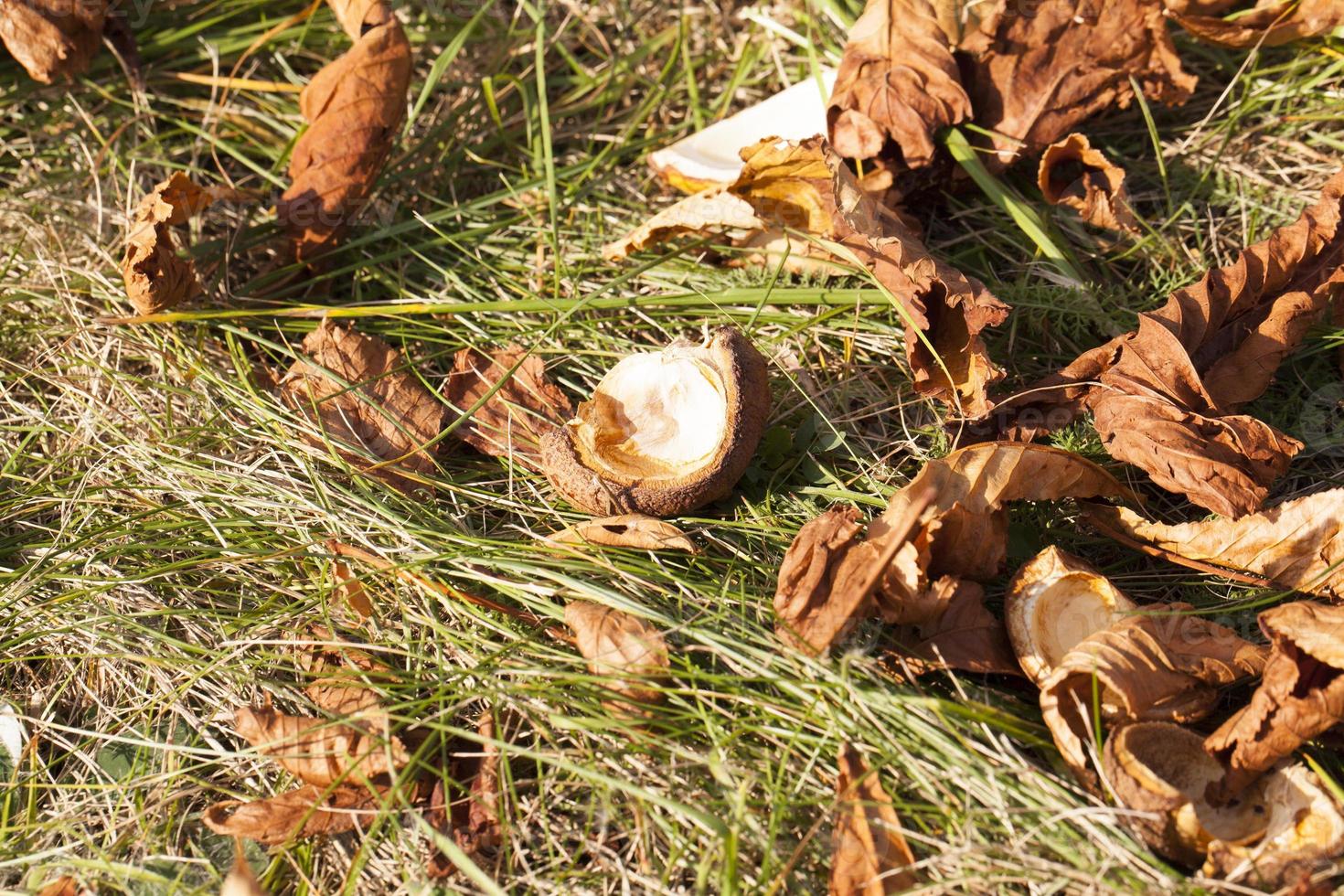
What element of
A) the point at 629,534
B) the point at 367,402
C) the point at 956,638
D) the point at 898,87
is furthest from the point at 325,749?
the point at 898,87

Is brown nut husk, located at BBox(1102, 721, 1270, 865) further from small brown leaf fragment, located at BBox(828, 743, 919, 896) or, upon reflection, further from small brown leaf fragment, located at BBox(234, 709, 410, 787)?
small brown leaf fragment, located at BBox(234, 709, 410, 787)

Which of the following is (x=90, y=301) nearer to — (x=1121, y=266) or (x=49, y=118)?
(x=49, y=118)

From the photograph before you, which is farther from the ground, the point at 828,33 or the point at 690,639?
the point at 828,33

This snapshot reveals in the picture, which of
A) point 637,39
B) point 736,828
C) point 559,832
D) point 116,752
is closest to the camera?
point 736,828

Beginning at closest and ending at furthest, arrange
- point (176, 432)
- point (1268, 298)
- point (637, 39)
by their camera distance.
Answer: point (1268, 298) → point (176, 432) → point (637, 39)

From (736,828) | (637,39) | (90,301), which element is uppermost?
(637,39)

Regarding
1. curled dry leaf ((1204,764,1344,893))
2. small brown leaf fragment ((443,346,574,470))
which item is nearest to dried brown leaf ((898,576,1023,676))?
curled dry leaf ((1204,764,1344,893))

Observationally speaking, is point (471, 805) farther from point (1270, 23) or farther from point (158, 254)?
point (1270, 23)

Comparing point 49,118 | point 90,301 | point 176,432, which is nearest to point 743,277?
point 176,432

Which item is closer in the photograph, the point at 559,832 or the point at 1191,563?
the point at 559,832
